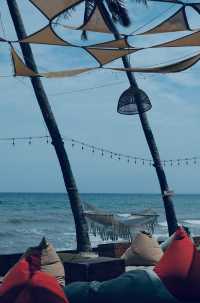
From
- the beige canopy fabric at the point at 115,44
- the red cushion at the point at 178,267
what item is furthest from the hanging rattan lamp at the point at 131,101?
the red cushion at the point at 178,267

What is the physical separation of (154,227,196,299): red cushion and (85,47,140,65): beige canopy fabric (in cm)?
344

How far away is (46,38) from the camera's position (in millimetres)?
6145

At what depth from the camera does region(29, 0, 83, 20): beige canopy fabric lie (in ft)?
19.2

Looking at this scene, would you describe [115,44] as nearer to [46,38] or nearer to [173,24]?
[173,24]

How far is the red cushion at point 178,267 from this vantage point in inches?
126

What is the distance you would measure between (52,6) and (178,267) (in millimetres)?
3525

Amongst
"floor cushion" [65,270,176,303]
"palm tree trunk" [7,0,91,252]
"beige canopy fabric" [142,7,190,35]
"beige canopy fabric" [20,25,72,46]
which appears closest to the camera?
"floor cushion" [65,270,176,303]

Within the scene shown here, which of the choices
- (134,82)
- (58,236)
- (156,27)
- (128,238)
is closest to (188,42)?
(156,27)

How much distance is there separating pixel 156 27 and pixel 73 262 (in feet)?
9.20

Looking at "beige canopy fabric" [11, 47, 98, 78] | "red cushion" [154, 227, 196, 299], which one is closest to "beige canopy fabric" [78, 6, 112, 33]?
"beige canopy fabric" [11, 47, 98, 78]

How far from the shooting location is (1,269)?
6.34 meters

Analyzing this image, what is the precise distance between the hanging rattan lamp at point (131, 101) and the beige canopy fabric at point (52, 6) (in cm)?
407

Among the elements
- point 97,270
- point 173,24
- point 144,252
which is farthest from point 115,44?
point 97,270

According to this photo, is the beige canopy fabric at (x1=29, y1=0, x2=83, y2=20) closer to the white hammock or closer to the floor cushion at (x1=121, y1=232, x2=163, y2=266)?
the floor cushion at (x1=121, y1=232, x2=163, y2=266)
